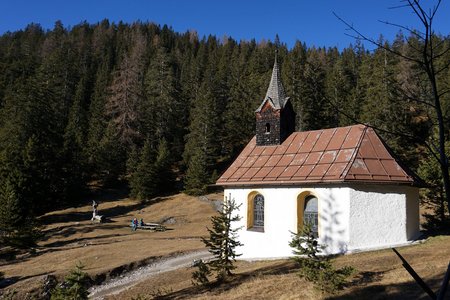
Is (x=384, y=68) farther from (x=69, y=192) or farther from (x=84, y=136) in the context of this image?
(x=84, y=136)

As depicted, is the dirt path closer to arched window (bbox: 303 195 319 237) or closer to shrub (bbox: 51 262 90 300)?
shrub (bbox: 51 262 90 300)

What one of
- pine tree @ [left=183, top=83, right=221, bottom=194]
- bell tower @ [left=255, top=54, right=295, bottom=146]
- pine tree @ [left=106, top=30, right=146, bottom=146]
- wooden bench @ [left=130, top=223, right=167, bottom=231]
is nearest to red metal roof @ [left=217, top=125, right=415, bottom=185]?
bell tower @ [left=255, top=54, right=295, bottom=146]

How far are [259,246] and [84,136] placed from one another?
46438 millimetres

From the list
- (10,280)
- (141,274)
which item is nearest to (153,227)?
(141,274)

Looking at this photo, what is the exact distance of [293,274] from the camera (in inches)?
524

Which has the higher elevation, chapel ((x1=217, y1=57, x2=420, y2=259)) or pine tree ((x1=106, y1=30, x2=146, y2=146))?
pine tree ((x1=106, y1=30, x2=146, y2=146))

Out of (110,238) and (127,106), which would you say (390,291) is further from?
(127,106)

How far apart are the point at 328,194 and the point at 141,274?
999 centimetres

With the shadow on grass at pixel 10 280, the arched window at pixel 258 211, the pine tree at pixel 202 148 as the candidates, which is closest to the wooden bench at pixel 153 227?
the pine tree at pixel 202 148

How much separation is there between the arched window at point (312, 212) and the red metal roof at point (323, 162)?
47.3 inches

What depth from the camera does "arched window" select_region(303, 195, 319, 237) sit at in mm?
17828

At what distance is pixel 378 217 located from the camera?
1683cm

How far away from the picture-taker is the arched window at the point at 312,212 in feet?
58.5

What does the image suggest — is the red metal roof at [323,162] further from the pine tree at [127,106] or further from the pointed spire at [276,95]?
the pine tree at [127,106]
